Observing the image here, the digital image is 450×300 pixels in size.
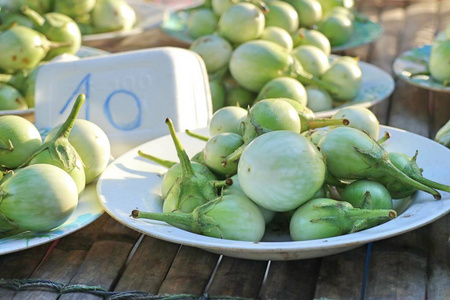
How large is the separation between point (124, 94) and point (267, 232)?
42 centimetres

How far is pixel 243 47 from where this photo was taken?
1240 millimetres

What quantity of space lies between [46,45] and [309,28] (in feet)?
1.91

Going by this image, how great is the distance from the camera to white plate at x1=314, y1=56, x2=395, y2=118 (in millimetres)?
1277

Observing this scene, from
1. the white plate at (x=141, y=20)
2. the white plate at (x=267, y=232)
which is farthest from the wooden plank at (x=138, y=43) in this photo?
the white plate at (x=267, y=232)

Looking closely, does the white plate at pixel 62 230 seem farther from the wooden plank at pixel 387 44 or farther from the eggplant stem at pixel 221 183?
the wooden plank at pixel 387 44

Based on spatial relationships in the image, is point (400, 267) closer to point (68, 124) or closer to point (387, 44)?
point (68, 124)

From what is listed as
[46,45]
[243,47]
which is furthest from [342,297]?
[46,45]

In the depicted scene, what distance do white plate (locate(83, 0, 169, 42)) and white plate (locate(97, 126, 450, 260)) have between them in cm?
69

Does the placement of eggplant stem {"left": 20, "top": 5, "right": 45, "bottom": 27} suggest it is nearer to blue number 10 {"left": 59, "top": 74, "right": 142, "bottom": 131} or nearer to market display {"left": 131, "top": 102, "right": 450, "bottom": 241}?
blue number 10 {"left": 59, "top": 74, "right": 142, "bottom": 131}

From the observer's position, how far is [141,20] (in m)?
1.88

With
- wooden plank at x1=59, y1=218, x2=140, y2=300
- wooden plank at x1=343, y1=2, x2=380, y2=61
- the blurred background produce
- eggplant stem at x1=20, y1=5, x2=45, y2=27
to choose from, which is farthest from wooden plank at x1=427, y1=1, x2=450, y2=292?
eggplant stem at x1=20, y1=5, x2=45, y2=27

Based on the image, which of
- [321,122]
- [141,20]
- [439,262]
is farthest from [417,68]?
[141,20]

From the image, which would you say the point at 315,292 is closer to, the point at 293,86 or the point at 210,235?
the point at 210,235

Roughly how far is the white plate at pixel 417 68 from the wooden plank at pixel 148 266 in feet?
2.22
